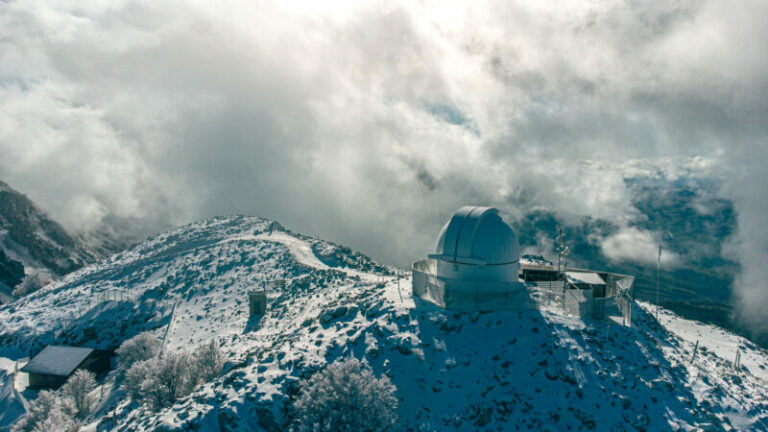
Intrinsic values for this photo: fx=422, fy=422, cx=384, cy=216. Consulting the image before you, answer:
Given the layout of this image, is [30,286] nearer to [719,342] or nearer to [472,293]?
[472,293]

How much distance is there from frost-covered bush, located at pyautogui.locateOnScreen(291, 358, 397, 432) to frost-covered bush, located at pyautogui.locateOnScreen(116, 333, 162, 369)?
130 ft

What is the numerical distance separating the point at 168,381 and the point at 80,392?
2333 centimetres

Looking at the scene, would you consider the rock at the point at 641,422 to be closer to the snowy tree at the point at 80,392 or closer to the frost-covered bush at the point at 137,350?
the frost-covered bush at the point at 137,350

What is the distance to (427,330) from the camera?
125ft

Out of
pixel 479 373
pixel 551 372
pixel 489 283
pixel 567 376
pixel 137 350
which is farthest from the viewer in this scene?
pixel 137 350

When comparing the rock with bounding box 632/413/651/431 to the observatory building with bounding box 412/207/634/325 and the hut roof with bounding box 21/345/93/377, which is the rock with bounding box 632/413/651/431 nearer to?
the observatory building with bounding box 412/207/634/325

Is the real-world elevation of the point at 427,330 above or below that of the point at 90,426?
above

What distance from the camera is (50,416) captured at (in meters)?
44.9

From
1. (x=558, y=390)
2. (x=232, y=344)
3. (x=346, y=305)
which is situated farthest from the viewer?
(x=232, y=344)

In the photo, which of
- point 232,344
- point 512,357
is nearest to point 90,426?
point 232,344

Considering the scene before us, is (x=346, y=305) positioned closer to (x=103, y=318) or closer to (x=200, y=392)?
(x=200, y=392)

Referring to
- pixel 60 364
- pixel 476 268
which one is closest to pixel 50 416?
pixel 60 364

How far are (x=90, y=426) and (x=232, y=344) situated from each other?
16.2 metres

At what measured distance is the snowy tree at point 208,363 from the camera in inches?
1624
